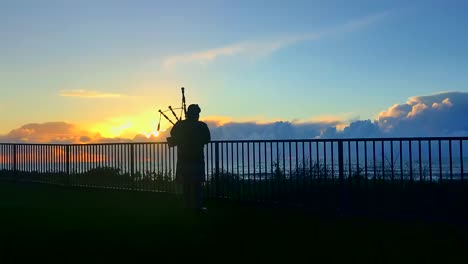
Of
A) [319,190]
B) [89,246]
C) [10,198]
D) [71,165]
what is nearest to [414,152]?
[319,190]

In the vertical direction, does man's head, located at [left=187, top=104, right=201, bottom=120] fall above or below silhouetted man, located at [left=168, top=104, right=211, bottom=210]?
above

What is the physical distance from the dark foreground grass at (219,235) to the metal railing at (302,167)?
67cm

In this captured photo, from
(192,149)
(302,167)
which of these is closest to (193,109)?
(192,149)

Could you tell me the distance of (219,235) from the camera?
9148 mm

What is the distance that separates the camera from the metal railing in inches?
425

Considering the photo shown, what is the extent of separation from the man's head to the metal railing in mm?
2029

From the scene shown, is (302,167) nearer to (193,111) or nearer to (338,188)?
(338,188)

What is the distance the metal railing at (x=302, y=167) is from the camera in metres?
10.8

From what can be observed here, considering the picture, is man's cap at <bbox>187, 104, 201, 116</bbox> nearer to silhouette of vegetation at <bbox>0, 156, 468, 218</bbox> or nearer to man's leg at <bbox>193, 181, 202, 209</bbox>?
man's leg at <bbox>193, 181, 202, 209</bbox>

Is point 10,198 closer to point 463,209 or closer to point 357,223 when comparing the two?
point 357,223

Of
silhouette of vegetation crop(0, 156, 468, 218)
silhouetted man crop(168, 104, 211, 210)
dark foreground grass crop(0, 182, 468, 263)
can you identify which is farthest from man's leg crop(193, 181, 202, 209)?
silhouette of vegetation crop(0, 156, 468, 218)

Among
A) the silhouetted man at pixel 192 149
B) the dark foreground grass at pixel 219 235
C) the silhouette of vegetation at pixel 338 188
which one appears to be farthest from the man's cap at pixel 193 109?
the silhouette of vegetation at pixel 338 188

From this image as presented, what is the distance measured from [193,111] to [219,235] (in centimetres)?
323

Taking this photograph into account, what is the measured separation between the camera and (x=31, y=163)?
22109 mm
